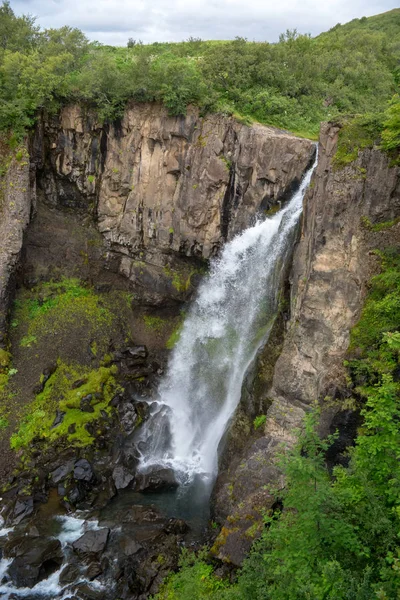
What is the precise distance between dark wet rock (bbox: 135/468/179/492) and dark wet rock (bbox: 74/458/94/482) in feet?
6.64

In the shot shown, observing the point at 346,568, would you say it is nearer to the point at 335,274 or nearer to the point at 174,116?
the point at 335,274

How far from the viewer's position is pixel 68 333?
2356 centimetres

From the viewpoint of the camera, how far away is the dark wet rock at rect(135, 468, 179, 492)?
1756 cm

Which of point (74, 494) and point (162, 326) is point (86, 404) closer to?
point (74, 494)

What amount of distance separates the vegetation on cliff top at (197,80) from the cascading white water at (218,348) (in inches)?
270

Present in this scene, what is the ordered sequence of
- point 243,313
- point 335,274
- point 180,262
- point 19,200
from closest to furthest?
point 335,274 < point 243,313 < point 19,200 < point 180,262

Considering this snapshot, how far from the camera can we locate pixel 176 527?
15617 millimetres

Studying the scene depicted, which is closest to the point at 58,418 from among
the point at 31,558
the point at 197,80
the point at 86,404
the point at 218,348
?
the point at 86,404

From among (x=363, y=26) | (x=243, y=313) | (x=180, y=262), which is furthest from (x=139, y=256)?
(x=363, y=26)

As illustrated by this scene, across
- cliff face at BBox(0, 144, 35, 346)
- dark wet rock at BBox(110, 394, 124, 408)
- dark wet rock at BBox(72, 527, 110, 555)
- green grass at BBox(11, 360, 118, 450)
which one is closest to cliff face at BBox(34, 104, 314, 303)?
cliff face at BBox(0, 144, 35, 346)

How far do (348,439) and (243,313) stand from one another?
9926 millimetres

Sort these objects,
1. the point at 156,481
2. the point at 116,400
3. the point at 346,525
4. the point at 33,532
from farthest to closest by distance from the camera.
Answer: the point at 116,400
the point at 156,481
the point at 33,532
the point at 346,525

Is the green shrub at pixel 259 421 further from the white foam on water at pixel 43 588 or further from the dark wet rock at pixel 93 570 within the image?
the white foam on water at pixel 43 588

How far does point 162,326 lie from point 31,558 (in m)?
13.5
